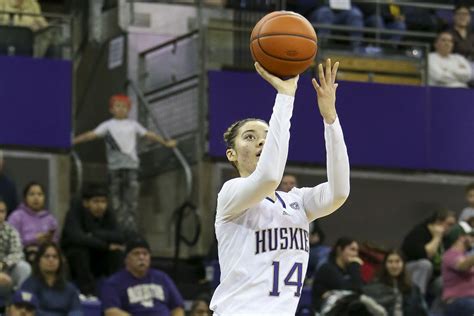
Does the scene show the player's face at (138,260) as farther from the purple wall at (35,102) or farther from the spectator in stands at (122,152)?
the purple wall at (35,102)

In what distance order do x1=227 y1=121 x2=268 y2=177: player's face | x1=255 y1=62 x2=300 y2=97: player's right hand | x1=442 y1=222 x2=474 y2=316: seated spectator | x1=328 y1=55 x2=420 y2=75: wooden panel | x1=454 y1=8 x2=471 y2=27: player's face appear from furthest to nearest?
1. x1=454 y1=8 x2=471 y2=27: player's face
2. x1=328 y1=55 x2=420 y2=75: wooden panel
3. x1=442 y1=222 x2=474 y2=316: seated spectator
4. x1=227 y1=121 x2=268 y2=177: player's face
5. x1=255 y1=62 x2=300 y2=97: player's right hand

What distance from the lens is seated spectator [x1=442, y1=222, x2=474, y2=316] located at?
1291 cm

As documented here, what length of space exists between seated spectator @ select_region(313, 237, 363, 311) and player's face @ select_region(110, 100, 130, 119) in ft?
9.66

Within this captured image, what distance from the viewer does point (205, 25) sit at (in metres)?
16.1

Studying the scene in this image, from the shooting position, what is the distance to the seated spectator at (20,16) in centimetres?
1488

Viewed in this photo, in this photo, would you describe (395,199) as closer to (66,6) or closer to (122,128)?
(122,128)

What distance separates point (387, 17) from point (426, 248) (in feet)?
12.0

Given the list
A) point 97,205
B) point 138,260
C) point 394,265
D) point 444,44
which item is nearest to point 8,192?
point 97,205

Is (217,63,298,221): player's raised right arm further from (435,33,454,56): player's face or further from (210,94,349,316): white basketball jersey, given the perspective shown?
(435,33,454,56): player's face

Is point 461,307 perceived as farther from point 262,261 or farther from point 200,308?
point 262,261

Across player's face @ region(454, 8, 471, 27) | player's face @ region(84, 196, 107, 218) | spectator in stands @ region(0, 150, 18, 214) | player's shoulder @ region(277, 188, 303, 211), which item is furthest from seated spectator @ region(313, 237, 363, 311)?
player's shoulder @ region(277, 188, 303, 211)

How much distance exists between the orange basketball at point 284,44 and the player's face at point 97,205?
22.2ft

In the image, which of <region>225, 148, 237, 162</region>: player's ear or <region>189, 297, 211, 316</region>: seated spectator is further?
<region>189, 297, 211, 316</region>: seated spectator

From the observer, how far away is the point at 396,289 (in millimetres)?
13180
